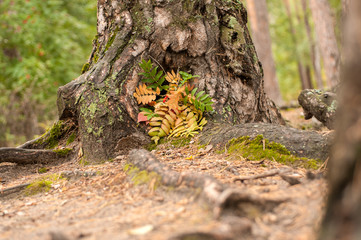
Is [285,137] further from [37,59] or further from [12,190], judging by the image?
[37,59]

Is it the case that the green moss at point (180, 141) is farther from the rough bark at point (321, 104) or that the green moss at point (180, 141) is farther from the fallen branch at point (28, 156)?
the rough bark at point (321, 104)

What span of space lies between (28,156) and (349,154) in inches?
146

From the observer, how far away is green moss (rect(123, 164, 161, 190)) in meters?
2.21

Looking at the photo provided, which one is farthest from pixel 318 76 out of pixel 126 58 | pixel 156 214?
pixel 156 214

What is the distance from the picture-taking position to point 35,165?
12.6 feet

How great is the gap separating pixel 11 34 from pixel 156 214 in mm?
11975

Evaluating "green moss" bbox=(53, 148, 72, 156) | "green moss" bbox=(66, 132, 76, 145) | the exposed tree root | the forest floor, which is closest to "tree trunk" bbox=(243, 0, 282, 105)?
"green moss" bbox=(66, 132, 76, 145)

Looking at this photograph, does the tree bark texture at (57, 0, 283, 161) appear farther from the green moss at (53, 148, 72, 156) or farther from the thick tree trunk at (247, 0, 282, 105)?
the thick tree trunk at (247, 0, 282, 105)

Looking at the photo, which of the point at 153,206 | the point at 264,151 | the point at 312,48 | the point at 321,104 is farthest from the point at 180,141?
the point at 312,48

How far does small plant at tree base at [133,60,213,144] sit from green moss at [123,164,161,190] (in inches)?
41.7

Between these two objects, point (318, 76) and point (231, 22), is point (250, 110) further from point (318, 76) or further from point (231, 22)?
point (318, 76)

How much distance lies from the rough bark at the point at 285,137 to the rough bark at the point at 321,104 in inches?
64.2

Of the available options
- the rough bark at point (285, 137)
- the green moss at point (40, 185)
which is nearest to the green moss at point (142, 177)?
the green moss at point (40, 185)

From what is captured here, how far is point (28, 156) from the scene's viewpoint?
3.81 meters
